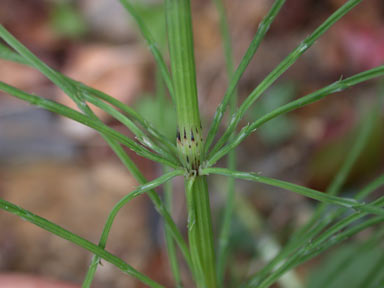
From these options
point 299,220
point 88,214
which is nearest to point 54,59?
point 88,214

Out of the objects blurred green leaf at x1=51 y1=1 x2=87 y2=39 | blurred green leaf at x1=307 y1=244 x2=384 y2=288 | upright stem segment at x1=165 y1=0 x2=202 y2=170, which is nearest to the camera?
upright stem segment at x1=165 y1=0 x2=202 y2=170

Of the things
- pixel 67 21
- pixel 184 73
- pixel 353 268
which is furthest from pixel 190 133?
pixel 67 21

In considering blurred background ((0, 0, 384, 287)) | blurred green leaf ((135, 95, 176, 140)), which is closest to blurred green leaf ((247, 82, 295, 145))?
→ blurred background ((0, 0, 384, 287))

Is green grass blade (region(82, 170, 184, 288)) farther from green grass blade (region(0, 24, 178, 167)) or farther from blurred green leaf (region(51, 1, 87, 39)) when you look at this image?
blurred green leaf (region(51, 1, 87, 39))

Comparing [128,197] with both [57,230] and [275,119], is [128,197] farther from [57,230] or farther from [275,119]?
[275,119]

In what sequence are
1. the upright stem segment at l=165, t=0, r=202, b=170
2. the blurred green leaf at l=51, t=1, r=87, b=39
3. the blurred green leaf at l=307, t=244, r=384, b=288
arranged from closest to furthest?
the upright stem segment at l=165, t=0, r=202, b=170 < the blurred green leaf at l=307, t=244, r=384, b=288 < the blurred green leaf at l=51, t=1, r=87, b=39

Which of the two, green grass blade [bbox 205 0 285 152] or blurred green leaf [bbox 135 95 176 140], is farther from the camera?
blurred green leaf [bbox 135 95 176 140]

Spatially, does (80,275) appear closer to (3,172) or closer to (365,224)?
(3,172)
